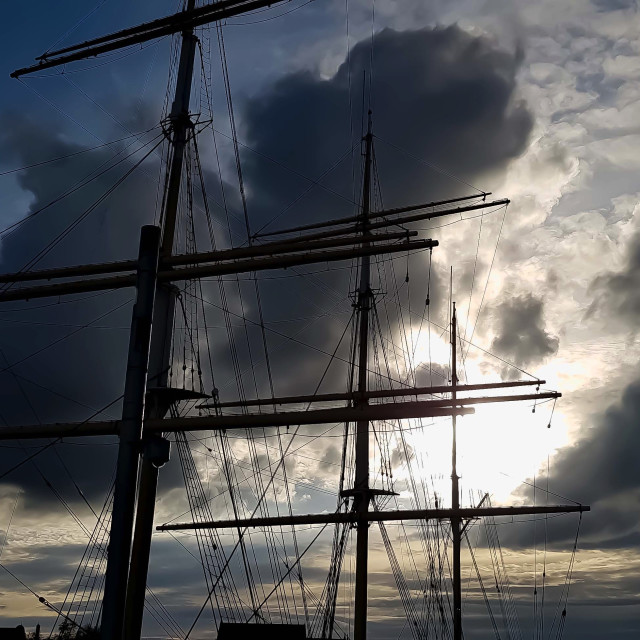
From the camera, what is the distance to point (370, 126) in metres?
49.3

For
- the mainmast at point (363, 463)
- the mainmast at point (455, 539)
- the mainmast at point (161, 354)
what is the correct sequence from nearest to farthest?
the mainmast at point (161, 354) < the mainmast at point (363, 463) < the mainmast at point (455, 539)

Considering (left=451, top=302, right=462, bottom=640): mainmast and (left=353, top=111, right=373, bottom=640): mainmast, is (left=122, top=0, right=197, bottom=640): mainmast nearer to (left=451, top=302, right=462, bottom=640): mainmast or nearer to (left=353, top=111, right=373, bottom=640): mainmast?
(left=353, top=111, right=373, bottom=640): mainmast

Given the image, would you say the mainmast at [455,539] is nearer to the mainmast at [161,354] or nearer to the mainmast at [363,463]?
the mainmast at [363,463]

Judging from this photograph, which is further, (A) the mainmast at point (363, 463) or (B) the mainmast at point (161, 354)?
(A) the mainmast at point (363, 463)

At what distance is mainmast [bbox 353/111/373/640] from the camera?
3762 centimetres

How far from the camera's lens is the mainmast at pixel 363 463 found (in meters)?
37.6

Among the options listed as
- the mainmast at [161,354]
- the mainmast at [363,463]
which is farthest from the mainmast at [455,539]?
the mainmast at [161,354]

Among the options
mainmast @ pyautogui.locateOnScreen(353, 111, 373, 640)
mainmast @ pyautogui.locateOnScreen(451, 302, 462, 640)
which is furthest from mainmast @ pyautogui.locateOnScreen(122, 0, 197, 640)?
mainmast @ pyautogui.locateOnScreen(451, 302, 462, 640)

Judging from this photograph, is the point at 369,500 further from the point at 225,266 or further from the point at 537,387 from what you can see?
the point at 225,266

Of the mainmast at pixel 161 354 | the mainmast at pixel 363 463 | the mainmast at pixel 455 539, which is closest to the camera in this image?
the mainmast at pixel 161 354

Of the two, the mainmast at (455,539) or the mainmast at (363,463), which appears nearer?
the mainmast at (363,463)

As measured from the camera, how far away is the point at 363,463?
134 feet

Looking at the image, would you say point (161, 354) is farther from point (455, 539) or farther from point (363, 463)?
point (455, 539)

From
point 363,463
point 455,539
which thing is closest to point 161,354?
point 363,463
